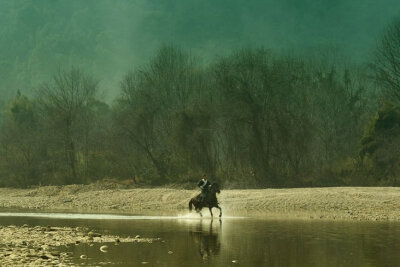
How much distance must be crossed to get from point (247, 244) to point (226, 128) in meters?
30.5

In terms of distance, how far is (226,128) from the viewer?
51125mm

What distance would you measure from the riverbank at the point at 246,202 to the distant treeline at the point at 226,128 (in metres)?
4.50

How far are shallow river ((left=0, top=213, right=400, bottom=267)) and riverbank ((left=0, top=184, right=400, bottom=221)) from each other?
5644 millimetres

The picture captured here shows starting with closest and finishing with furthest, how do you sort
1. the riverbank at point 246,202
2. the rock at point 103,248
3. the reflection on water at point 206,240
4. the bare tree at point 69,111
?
the reflection on water at point 206,240, the rock at point 103,248, the riverbank at point 246,202, the bare tree at point 69,111

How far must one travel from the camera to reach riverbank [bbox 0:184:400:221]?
35312 millimetres

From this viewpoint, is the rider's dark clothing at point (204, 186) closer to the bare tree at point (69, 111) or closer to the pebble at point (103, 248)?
the pebble at point (103, 248)

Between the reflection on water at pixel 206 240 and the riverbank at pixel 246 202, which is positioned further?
the riverbank at pixel 246 202

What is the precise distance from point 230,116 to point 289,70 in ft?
35.3

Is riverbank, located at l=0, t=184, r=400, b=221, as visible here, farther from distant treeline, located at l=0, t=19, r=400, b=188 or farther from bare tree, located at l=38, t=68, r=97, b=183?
bare tree, located at l=38, t=68, r=97, b=183

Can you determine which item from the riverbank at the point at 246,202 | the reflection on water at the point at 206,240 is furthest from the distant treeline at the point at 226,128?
the reflection on water at the point at 206,240

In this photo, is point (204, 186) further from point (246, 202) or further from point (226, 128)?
point (226, 128)

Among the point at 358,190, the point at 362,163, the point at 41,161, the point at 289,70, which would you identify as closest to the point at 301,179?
the point at 362,163

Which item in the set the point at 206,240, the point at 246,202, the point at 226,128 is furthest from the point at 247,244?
the point at 226,128

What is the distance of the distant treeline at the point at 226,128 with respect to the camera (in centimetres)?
5025
